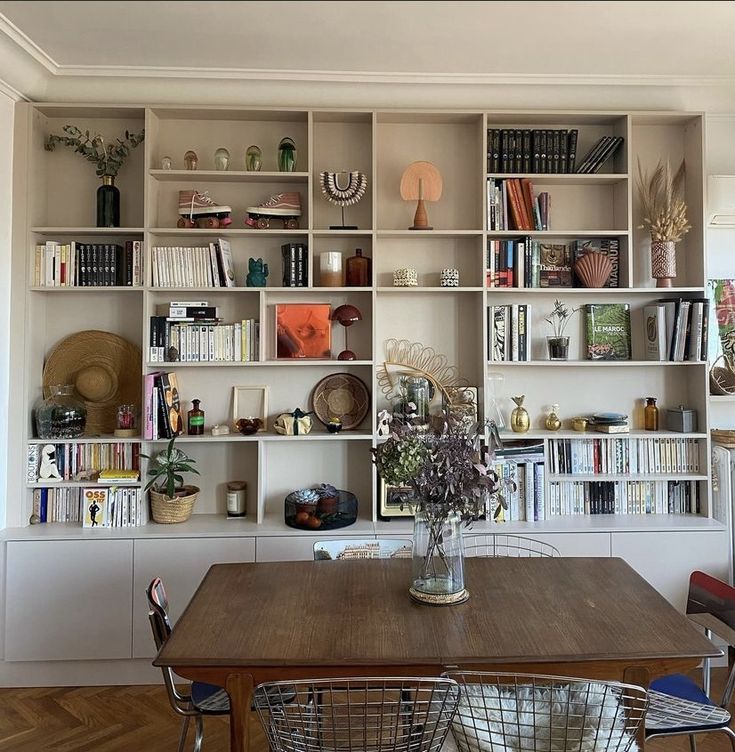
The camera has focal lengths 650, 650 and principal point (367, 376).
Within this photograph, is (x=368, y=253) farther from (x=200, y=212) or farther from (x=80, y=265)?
(x=80, y=265)

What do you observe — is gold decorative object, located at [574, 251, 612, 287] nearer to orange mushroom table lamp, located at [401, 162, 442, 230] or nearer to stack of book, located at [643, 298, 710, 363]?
stack of book, located at [643, 298, 710, 363]

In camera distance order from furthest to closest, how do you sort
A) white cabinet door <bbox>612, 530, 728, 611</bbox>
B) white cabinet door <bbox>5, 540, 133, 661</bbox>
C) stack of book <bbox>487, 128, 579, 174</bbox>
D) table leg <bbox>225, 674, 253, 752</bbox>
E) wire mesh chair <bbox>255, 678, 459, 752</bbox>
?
stack of book <bbox>487, 128, 579, 174</bbox> → white cabinet door <bbox>612, 530, 728, 611</bbox> → white cabinet door <bbox>5, 540, 133, 661</bbox> → table leg <bbox>225, 674, 253, 752</bbox> → wire mesh chair <bbox>255, 678, 459, 752</bbox>

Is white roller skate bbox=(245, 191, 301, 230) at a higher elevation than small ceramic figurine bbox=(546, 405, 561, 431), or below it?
higher

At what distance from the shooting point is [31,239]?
324cm

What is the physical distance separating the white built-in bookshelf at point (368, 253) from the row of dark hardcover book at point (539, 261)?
5 cm

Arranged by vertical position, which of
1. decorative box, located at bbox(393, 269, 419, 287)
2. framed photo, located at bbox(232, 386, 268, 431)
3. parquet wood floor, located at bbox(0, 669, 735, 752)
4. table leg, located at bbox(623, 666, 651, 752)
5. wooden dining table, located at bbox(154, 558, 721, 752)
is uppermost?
decorative box, located at bbox(393, 269, 419, 287)

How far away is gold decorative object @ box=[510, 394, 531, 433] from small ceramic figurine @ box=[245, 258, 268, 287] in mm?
1468

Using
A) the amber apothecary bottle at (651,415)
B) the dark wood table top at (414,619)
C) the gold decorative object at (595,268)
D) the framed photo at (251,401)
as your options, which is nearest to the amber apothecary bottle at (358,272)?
the framed photo at (251,401)

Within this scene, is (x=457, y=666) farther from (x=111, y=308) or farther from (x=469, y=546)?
(x=111, y=308)

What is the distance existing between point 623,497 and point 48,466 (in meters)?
2.95

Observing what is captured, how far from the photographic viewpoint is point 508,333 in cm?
337

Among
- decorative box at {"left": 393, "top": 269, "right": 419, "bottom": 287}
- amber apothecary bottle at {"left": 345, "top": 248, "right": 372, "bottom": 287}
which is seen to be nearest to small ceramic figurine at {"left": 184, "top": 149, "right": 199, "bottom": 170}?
amber apothecary bottle at {"left": 345, "top": 248, "right": 372, "bottom": 287}

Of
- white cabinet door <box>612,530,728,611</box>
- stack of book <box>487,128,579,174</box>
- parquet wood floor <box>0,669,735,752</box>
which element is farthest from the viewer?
stack of book <box>487,128,579,174</box>

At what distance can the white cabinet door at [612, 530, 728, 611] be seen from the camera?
10.3 feet
